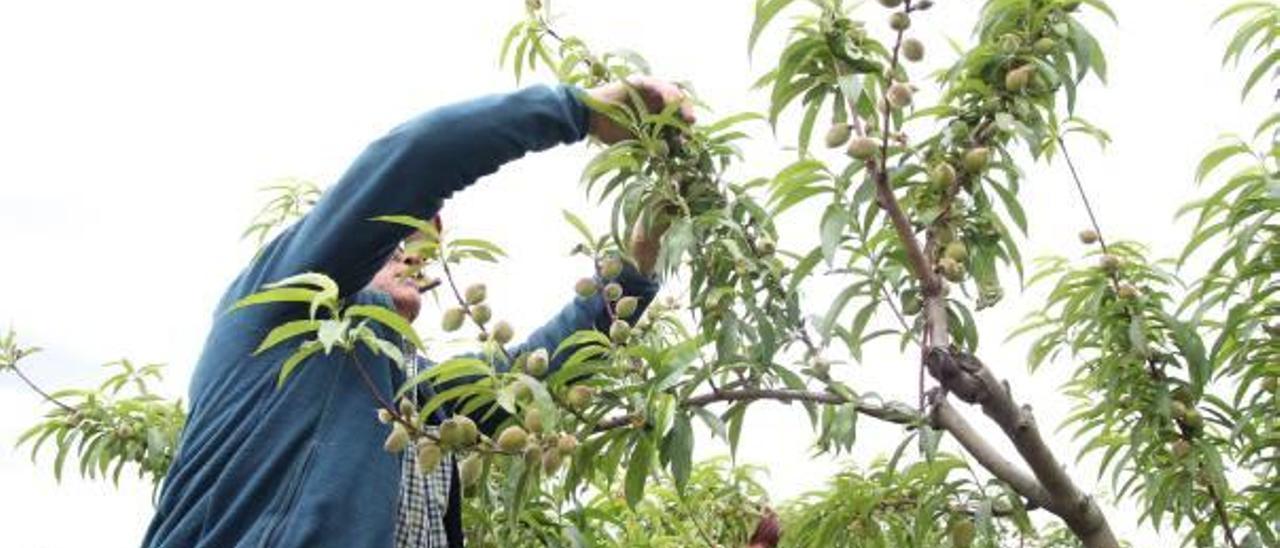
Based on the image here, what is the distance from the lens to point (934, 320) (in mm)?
1725

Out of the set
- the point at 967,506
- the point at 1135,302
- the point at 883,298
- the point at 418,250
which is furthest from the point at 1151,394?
the point at 418,250

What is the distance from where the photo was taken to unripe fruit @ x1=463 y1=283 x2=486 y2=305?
1.63 m

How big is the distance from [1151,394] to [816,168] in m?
0.75

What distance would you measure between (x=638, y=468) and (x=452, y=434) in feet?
1.22

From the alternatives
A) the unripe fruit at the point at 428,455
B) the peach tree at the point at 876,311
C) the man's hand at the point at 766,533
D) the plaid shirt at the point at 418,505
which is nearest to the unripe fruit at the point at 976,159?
the peach tree at the point at 876,311

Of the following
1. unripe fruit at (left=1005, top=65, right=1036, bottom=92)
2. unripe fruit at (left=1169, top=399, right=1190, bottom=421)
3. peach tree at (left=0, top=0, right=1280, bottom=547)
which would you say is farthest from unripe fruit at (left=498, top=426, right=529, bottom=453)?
unripe fruit at (left=1169, top=399, right=1190, bottom=421)

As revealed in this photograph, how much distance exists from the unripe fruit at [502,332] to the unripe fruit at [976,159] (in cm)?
66

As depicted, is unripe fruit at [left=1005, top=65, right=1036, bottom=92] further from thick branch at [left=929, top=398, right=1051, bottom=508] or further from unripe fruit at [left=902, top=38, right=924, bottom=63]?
thick branch at [left=929, top=398, right=1051, bottom=508]

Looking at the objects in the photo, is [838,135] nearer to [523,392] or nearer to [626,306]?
[626,306]

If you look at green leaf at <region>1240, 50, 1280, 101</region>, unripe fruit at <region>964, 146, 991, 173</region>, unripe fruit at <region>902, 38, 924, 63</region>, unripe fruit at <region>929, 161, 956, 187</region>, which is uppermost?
green leaf at <region>1240, 50, 1280, 101</region>

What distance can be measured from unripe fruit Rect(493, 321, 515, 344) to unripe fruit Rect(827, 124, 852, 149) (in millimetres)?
482

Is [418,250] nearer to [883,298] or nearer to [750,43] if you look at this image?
[750,43]

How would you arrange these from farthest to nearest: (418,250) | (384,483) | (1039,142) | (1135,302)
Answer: (1135,302) < (384,483) < (1039,142) < (418,250)

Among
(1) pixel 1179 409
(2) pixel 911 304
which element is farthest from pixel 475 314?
(1) pixel 1179 409
